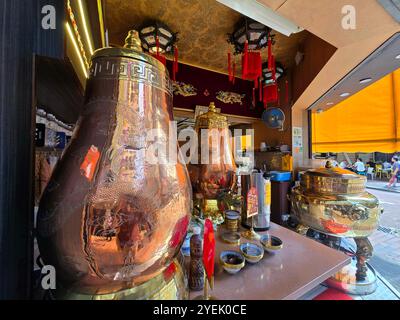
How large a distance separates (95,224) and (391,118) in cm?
283

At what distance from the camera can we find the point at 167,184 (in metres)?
0.33

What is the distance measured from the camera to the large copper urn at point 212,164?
79cm

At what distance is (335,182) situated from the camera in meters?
0.93

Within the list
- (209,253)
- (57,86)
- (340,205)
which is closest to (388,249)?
(340,205)

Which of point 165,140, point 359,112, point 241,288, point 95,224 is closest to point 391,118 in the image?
point 359,112

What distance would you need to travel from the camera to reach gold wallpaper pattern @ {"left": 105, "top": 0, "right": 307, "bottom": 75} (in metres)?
1.64

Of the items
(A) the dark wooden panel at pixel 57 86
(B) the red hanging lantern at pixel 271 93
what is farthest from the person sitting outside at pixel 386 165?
(A) the dark wooden panel at pixel 57 86

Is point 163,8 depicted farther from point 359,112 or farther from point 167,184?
point 359,112

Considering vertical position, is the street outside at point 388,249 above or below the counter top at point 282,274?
below

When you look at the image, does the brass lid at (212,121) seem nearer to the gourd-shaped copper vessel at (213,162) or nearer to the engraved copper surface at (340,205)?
the gourd-shaped copper vessel at (213,162)

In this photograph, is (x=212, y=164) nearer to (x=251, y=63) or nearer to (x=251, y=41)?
(x=251, y=63)

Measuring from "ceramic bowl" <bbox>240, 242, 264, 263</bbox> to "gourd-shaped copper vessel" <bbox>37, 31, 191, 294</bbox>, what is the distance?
1.08 feet

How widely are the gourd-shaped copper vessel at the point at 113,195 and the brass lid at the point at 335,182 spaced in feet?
3.06

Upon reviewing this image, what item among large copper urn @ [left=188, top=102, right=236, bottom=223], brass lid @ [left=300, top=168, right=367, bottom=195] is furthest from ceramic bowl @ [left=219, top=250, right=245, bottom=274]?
brass lid @ [left=300, top=168, right=367, bottom=195]
